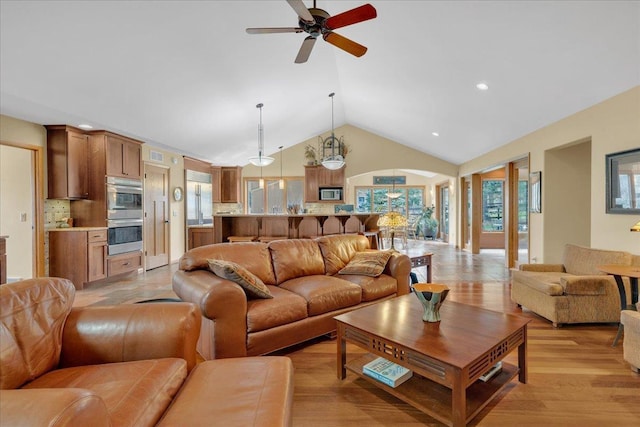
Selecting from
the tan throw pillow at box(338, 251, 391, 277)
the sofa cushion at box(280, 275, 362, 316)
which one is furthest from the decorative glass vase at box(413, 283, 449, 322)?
the tan throw pillow at box(338, 251, 391, 277)

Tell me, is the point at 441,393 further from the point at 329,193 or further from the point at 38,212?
the point at 329,193

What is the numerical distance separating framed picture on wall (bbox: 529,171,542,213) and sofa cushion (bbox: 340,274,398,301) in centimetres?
331

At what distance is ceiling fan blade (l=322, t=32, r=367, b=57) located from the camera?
284 centimetres

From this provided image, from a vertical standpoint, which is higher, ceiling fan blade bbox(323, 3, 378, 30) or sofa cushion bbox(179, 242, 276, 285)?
ceiling fan blade bbox(323, 3, 378, 30)

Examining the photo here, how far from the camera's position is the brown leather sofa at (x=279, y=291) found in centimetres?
221

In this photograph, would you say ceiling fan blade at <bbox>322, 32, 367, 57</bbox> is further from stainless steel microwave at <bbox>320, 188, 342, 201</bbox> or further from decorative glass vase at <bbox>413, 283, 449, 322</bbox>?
stainless steel microwave at <bbox>320, 188, 342, 201</bbox>

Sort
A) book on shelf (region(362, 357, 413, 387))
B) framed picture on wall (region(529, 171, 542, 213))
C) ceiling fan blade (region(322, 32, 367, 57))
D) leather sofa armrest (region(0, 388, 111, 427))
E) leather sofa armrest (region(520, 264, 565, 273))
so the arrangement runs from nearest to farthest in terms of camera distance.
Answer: leather sofa armrest (region(0, 388, 111, 427))
book on shelf (region(362, 357, 413, 387))
ceiling fan blade (region(322, 32, 367, 57))
leather sofa armrest (region(520, 264, 565, 273))
framed picture on wall (region(529, 171, 542, 213))

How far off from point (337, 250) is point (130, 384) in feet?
8.33

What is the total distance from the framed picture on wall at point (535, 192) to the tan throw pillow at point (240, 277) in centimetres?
465

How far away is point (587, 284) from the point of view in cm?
308

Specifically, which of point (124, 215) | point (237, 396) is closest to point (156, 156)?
point (124, 215)

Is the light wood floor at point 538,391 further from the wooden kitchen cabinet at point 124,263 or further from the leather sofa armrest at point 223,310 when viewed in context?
the wooden kitchen cabinet at point 124,263

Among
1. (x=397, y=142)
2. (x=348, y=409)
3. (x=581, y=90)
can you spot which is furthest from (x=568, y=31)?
(x=397, y=142)

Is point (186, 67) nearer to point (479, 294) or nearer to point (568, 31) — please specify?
point (568, 31)
